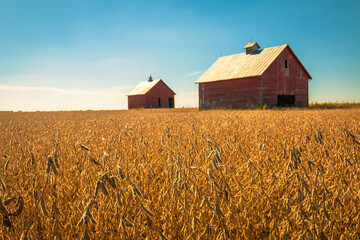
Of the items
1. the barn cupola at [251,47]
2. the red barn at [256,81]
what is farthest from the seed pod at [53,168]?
the barn cupola at [251,47]

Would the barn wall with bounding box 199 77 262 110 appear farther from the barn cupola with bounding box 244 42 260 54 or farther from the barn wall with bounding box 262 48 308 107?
the barn cupola with bounding box 244 42 260 54

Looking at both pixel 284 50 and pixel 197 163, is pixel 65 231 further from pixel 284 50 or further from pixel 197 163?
pixel 284 50

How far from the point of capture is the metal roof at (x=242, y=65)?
1975cm

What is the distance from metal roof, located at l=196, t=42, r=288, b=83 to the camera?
19.8 meters

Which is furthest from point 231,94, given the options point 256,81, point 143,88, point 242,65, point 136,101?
point 143,88

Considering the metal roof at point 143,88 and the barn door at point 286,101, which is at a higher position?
the metal roof at point 143,88

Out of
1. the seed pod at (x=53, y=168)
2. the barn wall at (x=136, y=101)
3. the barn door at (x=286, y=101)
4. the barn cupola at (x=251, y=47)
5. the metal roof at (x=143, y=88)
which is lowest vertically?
the seed pod at (x=53, y=168)

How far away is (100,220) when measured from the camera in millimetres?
1564

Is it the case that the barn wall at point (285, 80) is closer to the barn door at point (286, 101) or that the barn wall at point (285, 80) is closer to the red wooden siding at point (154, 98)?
the barn door at point (286, 101)

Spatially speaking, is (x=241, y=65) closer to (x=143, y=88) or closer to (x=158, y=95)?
(x=158, y=95)

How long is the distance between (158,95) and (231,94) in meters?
17.8

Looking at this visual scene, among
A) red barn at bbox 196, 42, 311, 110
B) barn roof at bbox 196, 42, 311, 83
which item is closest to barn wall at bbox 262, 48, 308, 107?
red barn at bbox 196, 42, 311, 110

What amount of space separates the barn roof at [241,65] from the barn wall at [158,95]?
45.7 ft

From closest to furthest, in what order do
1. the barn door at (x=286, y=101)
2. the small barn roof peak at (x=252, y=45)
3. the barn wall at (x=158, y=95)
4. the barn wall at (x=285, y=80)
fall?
the barn wall at (x=285, y=80) → the barn door at (x=286, y=101) → the small barn roof peak at (x=252, y=45) → the barn wall at (x=158, y=95)
